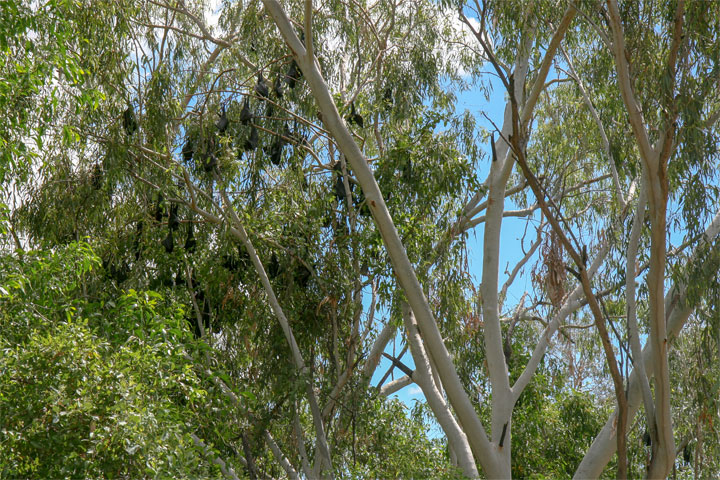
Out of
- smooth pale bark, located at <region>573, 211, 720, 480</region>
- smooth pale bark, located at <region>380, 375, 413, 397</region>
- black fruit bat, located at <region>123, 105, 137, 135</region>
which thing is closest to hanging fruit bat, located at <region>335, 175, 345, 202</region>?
black fruit bat, located at <region>123, 105, 137, 135</region>

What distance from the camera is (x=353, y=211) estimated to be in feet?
23.8

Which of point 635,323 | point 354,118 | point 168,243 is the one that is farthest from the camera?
point 354,118

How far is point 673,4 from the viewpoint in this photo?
6.12 m

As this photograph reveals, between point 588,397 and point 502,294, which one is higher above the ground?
point 502,294

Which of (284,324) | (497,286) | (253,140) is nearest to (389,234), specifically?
(497,286)

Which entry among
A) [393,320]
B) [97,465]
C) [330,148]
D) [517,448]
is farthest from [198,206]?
[517,448]

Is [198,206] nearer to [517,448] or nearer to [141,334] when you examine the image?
[141,334]

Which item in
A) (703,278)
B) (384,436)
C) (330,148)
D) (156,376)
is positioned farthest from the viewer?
(330,148)

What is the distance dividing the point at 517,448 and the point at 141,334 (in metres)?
5.91

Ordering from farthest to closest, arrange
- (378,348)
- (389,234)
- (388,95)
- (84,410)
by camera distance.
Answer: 1. (378,348)
2. (388,95)
3. (389,234)
4. (84,410)

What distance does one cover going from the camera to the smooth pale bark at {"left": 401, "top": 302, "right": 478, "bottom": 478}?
6.75 metres

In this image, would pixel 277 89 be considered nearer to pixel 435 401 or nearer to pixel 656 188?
pixel 435 401

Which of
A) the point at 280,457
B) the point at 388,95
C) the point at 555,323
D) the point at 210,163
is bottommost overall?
the point at 280,457

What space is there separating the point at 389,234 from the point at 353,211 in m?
1.37
